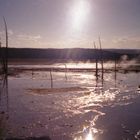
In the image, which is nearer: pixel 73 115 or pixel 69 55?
pixel 73 115

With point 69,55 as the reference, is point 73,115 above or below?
below

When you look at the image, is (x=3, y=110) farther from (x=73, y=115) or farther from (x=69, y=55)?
(x=69, y=55)

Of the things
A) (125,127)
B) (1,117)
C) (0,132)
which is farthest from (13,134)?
(125,127)

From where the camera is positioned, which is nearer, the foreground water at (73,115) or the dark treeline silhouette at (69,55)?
the foreground water at (73,115)

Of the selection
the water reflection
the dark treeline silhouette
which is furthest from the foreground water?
the dark treeline silhouette

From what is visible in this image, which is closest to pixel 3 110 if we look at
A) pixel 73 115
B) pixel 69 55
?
pixel 73 115

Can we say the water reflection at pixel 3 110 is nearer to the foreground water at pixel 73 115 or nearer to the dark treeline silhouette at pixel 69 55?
the foreground water at pixel 73 115

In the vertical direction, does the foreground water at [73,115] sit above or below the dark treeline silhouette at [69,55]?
below

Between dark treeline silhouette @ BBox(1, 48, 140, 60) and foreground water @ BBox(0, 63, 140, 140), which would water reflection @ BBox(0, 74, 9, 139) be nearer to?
foreground water @ BBox(0, 63, 140, 140)

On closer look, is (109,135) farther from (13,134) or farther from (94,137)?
(13,134)

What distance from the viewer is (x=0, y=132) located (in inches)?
489

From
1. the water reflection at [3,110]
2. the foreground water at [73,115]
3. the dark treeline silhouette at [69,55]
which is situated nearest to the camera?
the water reflection at [3,110]

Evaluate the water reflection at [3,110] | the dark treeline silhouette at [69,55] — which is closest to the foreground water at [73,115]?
the water reflection at [3,110]

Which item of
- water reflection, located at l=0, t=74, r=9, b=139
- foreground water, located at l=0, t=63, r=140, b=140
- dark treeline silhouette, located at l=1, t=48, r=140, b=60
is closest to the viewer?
water reflection, located at l=0, t=74, r=9, b=139
